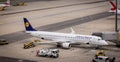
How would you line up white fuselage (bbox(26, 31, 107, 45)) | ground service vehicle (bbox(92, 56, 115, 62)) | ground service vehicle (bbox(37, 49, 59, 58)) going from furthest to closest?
white fuselage (bbox(26, 31, 107, 45)) < ground service vehicle (bbox(37, 49, 59, 58)) < ground service vehicle (bbox(92, 56, 115, 62))

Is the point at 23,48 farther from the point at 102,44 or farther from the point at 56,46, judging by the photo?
the point at 102,44

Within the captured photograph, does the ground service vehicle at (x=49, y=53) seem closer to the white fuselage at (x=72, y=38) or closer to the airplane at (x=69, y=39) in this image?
Result: the airplane at (x=69, y=39)

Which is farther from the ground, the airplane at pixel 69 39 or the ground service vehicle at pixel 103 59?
the airplane at pixel 69 39

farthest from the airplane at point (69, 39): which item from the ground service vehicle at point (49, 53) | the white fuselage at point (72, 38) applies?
the ground service vehicle at point (49, 53)

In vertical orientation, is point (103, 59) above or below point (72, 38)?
below

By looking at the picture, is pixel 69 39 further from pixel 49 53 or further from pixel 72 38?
pixel 49 53

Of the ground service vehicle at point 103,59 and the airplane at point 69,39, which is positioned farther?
the airplane at point 69,39

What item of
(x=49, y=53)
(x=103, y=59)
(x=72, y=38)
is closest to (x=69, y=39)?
(x=72, y=38)

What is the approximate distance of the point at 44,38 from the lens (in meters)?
59.7

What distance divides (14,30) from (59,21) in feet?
68.3

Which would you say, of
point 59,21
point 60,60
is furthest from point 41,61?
point 59,21

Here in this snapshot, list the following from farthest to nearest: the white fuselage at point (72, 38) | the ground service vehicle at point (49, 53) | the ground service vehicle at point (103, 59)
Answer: the white fuselage at point (72, 38), the ground service vehicle at point (49, 53), the ground service vehicle at point (103, 59)

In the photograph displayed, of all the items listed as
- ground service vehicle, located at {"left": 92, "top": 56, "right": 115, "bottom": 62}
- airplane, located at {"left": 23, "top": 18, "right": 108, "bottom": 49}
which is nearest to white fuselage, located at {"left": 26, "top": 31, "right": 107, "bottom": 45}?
airplane, located at {"left": 23, "top": 18, "right": 108, "bottom": 49}

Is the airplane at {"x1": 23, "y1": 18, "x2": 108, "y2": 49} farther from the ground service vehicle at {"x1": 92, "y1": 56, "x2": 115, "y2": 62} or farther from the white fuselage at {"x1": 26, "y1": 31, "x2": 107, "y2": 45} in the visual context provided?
the ground service vehicle at {"x1": 92, "y1": 56, "x2": 115, "y2": 62}
